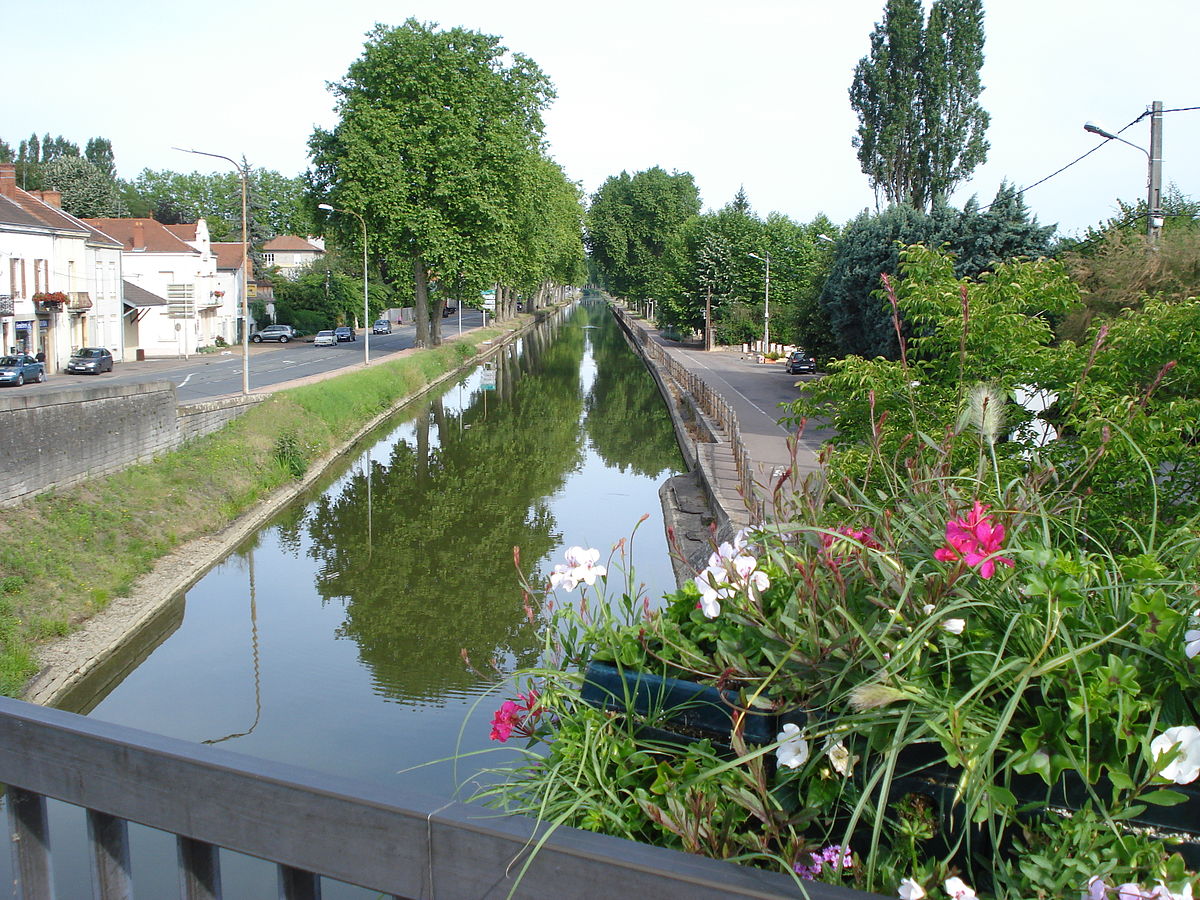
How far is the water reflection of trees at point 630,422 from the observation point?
29.1 metres

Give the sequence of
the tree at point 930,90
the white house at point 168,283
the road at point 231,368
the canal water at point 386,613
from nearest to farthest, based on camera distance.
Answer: the canal water at point 386,613
the road at point 231,368
the tree at point 930,90
the white house at point 168,283

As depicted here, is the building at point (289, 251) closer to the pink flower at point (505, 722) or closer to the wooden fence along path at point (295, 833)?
the pink flower at point (505, 722)

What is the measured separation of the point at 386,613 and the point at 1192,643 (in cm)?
1495

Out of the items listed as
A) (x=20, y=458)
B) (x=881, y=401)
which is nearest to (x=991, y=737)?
(x=881, y=401)

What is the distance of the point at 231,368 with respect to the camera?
43.6m

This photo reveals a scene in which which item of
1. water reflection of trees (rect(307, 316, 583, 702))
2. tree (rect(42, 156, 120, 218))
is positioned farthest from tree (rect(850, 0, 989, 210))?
tree (rect(42, 156, 120, 218))

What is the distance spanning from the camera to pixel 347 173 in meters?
41.8

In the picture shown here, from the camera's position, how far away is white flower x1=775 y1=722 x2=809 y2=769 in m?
1.73

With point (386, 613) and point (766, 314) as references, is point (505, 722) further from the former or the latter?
point (766, 314)

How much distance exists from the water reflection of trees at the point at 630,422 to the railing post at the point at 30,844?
24.9 m

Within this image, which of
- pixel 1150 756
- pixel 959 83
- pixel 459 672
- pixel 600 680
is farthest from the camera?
pixel 959 83

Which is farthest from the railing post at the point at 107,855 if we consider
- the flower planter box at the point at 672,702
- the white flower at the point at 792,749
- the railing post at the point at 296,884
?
the white flower at the point at 792,749

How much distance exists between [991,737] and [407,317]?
98622mm

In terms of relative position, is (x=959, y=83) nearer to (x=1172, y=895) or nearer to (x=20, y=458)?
(x=20, y=458)
